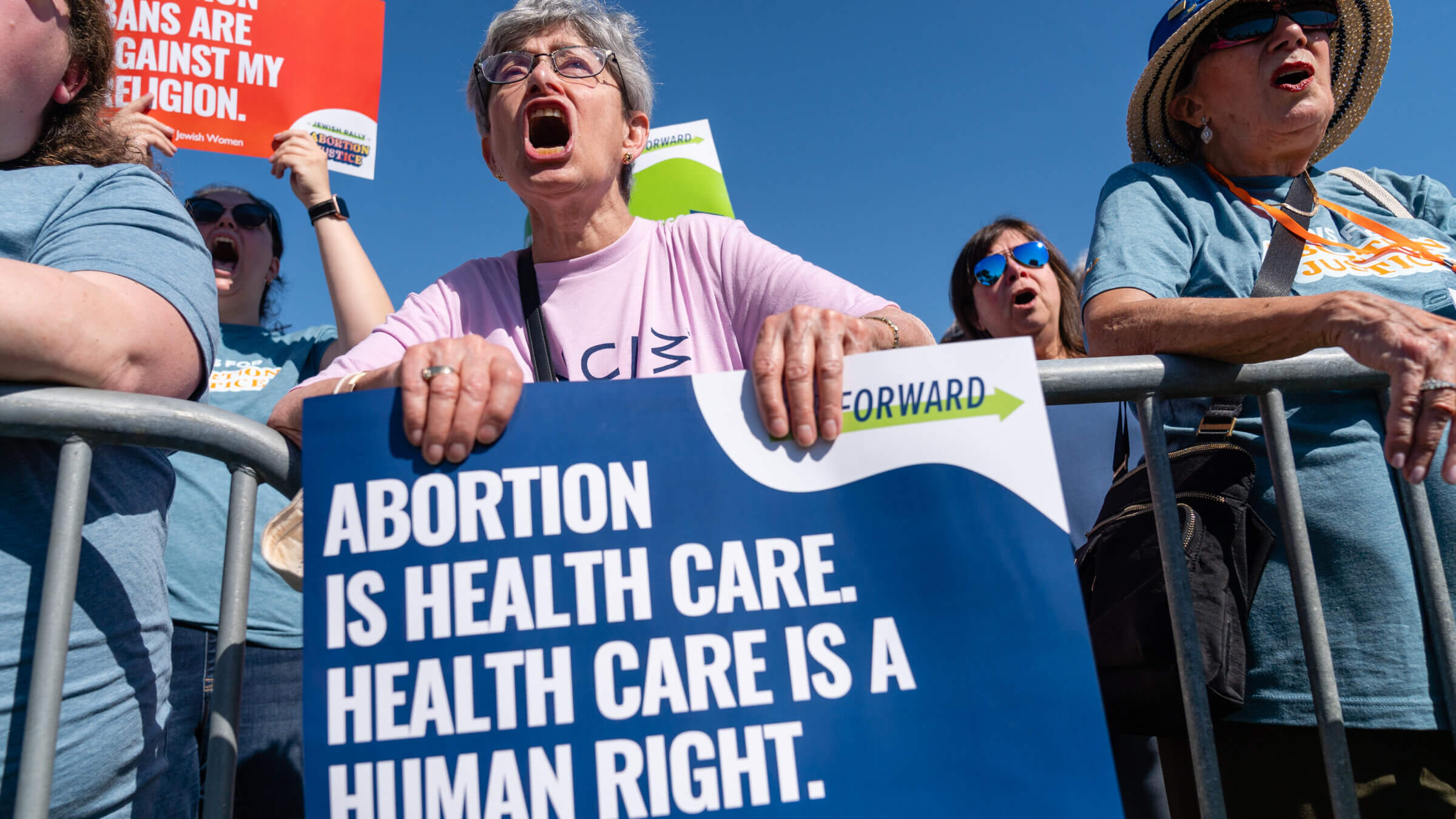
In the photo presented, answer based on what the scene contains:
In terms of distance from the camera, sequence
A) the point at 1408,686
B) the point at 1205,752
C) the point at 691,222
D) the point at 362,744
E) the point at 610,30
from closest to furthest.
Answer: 1. the point at 362,744
2. the point at 1205,752
3. the point at 1408,686
4. the point at 691,222
5. the point at 610,30

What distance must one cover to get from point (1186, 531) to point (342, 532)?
1.42 metres

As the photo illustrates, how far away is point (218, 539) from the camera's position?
2.54 meters

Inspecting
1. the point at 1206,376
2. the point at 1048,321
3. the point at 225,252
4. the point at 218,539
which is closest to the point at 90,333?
the point at 218,539

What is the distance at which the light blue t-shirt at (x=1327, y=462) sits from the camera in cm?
156

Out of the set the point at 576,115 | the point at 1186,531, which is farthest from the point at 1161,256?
the point at 576,115

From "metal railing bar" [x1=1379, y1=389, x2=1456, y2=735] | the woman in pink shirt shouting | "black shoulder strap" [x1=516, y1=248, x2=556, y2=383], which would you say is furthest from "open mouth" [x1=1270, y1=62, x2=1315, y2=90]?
"black shoulder strap" [x1=516, y1=248, x2=556, y2=383]

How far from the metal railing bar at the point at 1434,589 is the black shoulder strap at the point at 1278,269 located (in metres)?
0.29

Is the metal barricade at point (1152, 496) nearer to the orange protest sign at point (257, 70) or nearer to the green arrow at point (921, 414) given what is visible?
the green arrow at point (921, 414)

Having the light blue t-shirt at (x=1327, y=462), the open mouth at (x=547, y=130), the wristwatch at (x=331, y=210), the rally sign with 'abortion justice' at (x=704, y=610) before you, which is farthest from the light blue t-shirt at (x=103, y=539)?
the light blue t-shirt at (x=1327, y=462)

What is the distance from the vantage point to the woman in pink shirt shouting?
3.97 ft

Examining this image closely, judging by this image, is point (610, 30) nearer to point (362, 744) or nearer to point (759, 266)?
point (759, 266)

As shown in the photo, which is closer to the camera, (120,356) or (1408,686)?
(120,356)

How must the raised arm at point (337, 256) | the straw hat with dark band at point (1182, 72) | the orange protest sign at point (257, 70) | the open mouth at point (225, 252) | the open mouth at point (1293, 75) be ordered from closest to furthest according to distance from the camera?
the open mouth at point (1293, 75) → the straw hat with dark band at point (1182, 72) → the raised arm at point (337, 256) → the orange protest sign at point (257, 70) → the open mouth at point (225, 252)

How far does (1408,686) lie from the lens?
1.53 metres
